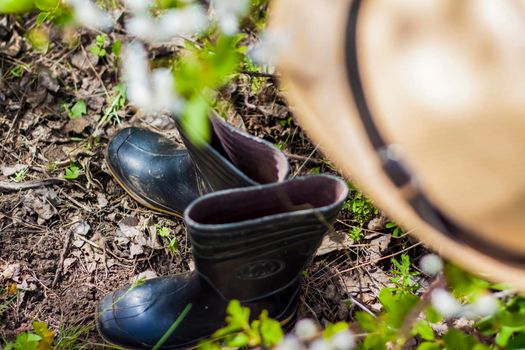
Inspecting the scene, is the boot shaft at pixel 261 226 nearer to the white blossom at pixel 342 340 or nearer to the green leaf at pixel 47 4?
the white blossom at pixel 342 340

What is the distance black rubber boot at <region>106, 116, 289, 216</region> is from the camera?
1.42 m

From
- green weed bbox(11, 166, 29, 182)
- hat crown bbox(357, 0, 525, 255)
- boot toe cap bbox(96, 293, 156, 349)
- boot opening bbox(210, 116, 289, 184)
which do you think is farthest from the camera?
green weed bbox(11, 166, 29, 182)

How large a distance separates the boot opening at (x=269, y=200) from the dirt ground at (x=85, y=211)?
433mm

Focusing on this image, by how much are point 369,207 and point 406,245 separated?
5.9 inches

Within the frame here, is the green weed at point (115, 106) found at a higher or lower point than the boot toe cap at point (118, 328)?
higher

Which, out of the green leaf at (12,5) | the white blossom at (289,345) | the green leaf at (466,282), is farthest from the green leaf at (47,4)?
the green leaf at (466,282)

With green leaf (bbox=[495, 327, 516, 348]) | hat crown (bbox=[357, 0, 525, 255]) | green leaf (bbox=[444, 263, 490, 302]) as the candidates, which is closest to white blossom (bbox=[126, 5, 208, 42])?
hat crown (bbox=[357, 0, 525, 255])

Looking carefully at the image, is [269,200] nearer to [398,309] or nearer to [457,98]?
[398,309]

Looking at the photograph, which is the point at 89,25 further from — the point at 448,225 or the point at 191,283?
the point at 448,225

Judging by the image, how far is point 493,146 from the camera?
2.72 ft

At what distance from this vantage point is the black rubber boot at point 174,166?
142 cm

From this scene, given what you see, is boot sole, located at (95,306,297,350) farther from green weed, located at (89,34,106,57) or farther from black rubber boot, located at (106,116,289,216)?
green weed, located at (89,34,106,57)

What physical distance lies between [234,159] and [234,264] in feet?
0.95

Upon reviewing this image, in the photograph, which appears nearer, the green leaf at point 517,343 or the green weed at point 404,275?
the green leaf at point 517,343
